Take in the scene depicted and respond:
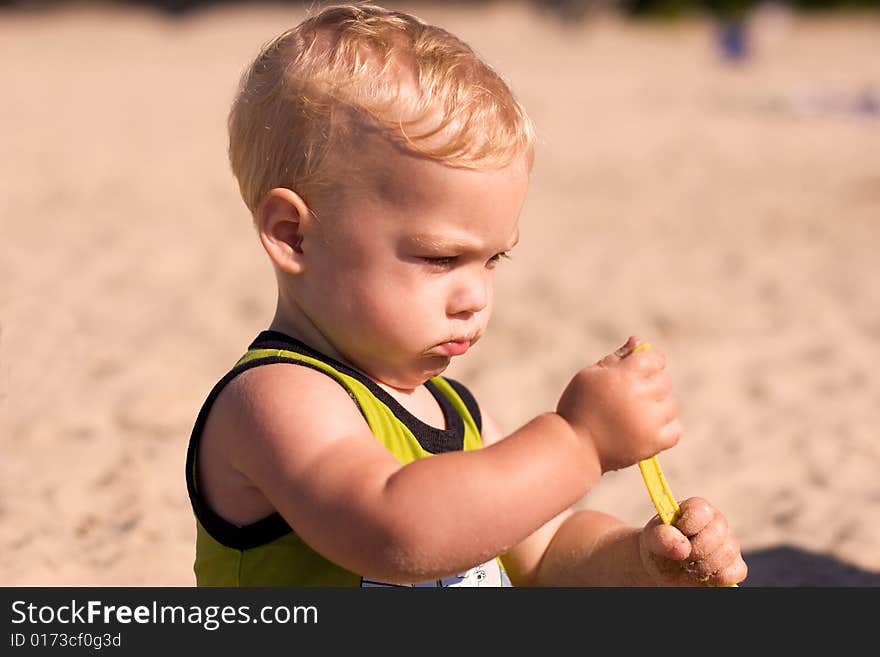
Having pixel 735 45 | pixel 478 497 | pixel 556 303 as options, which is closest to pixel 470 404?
pixel 478 497

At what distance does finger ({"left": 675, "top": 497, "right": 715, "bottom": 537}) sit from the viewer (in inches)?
79.7

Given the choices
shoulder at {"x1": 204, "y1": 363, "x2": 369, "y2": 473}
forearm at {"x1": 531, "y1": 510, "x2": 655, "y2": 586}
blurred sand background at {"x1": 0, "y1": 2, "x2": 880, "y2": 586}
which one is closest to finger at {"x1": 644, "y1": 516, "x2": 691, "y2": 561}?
forearm at {"x1": 531, "y1": 510, "x2": 655, "y2": 586}

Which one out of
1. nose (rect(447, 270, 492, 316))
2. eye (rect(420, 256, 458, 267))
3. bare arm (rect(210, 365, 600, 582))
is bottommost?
bare arm (rect(210, 365, 600, 582))

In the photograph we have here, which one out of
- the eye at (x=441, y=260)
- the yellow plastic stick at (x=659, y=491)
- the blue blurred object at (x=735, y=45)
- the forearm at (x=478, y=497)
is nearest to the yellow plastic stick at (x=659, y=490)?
the yellow plastic stick at (x=659, y=491)

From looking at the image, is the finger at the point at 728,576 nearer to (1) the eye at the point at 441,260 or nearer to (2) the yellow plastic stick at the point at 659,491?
(2) the yellow plastic stick at the point at 659,491

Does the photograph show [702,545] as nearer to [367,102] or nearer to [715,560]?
[715,560]

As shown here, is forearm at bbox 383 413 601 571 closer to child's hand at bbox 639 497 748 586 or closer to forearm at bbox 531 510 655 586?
child's hand at bbox 639 497 748 586

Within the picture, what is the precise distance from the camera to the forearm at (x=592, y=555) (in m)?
2.24

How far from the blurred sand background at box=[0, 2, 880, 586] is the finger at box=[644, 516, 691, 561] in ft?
3.20

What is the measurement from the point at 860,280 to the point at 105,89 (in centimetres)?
923

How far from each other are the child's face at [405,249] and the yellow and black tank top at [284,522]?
0.23 ft

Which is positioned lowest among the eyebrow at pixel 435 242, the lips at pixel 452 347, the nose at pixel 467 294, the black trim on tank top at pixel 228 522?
the black trim on tank top at pixel 228 522

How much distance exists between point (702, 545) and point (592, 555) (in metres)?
0.35

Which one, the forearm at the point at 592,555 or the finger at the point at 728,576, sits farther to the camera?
the forearm at the point at 592,555
